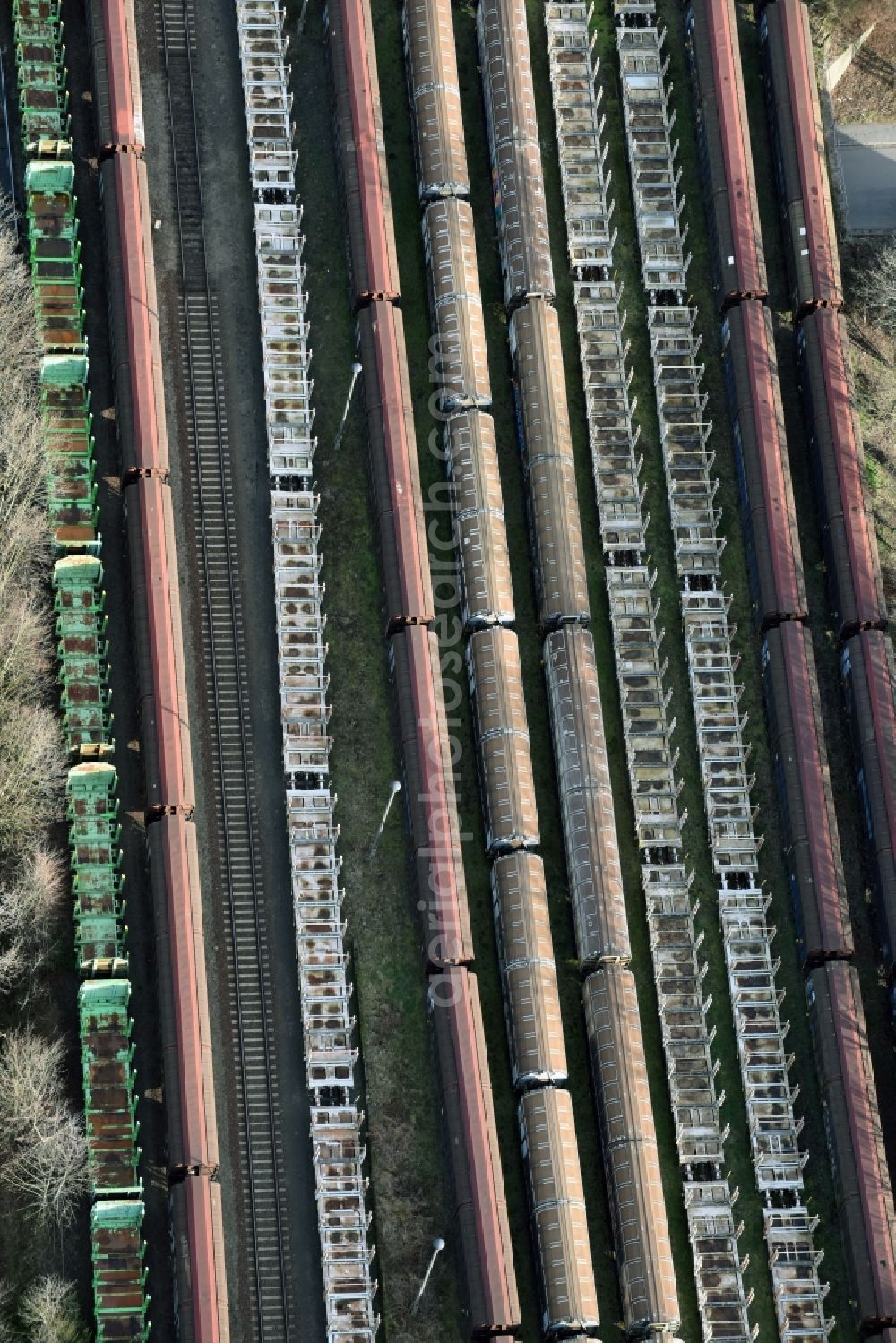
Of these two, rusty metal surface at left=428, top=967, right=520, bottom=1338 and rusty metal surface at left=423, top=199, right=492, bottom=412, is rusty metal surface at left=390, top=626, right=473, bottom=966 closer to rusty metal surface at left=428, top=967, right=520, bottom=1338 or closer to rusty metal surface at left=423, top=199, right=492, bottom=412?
rusty metal surface at left=428, top=967, right=520, bottom=1338

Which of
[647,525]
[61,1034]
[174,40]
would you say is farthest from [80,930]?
[174,40]

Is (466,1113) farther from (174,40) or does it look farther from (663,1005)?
(174,40)

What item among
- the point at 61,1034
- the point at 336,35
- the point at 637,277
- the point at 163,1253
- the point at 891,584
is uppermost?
the point at 336,35

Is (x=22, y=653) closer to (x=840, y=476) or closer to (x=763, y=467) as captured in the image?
(x=763, y=467)

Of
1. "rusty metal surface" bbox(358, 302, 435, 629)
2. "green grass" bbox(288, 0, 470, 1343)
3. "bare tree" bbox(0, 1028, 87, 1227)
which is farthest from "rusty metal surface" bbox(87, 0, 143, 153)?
"bare tree" bbox(0, 1028, 87, 1227)

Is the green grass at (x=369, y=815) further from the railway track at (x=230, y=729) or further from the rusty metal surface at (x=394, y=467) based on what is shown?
the railway track at (x=230, y=729)

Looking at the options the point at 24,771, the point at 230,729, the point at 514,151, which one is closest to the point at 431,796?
the point at 230,729
